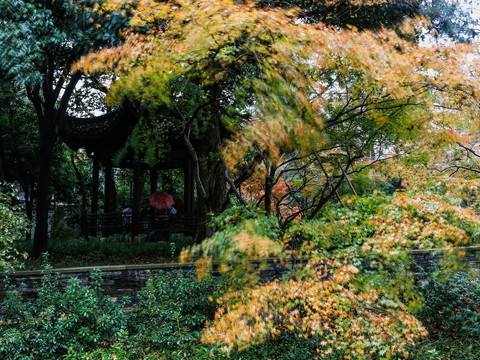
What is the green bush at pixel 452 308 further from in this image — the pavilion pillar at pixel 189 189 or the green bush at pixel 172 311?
the pavilion pillar at pixel 189 189

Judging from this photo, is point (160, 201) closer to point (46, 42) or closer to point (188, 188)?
point (188, 188)

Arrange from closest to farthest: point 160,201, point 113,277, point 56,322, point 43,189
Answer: point 56,322 < point 113,277 < point 43,189 < point 160,201

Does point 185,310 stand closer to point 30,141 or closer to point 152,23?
point 152,23

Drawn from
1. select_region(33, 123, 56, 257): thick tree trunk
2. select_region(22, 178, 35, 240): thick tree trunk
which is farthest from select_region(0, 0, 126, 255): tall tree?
select_region(22, 178, 35, 240): thick tree trunk

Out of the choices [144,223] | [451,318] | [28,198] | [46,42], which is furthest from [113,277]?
[28,198]

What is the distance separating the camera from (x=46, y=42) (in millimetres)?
6035

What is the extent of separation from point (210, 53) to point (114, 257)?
5.26 m

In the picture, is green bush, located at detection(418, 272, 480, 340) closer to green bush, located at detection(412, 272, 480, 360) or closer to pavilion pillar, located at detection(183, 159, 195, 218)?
green bush, located at detection(412, 272, 480, 360)

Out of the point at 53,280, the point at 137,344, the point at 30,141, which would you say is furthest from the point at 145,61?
the point at 30,141

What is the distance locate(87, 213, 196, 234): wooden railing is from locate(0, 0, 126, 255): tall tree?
2751 mm

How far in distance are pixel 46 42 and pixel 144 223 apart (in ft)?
19.5

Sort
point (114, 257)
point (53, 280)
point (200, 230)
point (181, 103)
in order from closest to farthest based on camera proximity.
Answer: point (53, 280) < point (181, 103) < point (200, 230) < point (114, 257)

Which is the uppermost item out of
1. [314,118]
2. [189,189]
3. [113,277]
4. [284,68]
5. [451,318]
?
[284,68]

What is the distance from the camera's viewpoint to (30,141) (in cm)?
1169
